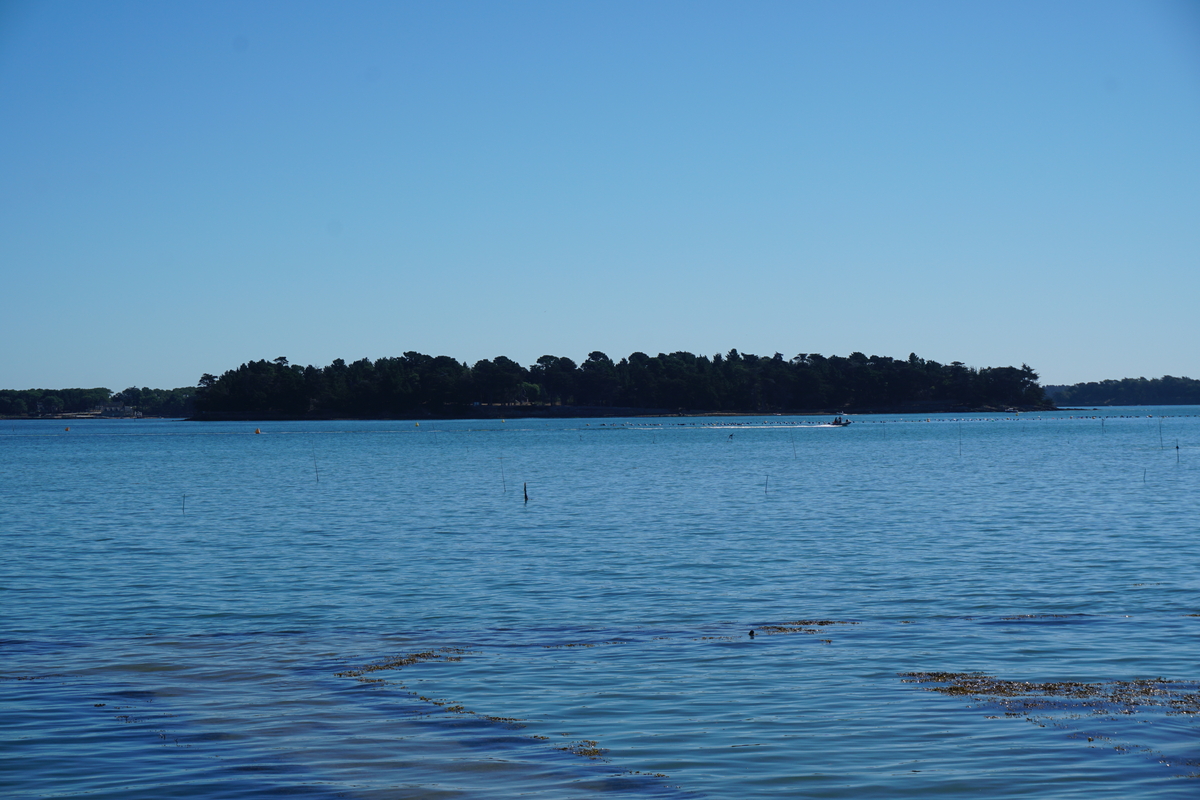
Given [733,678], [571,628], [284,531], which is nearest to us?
[733,678]

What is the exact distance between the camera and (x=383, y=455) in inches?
4481

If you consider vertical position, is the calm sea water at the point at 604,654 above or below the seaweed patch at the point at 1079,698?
below

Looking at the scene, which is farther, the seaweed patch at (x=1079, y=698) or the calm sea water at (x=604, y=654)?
the seaweed patch at (x=1079, y=698)

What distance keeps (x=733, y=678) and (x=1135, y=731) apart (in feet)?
18.4

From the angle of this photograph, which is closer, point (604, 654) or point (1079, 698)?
point (1079, 698)

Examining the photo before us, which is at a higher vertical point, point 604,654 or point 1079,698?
point 1079,698

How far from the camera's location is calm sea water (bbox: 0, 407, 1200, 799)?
12.1 m

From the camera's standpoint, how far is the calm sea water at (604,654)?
12141 mm

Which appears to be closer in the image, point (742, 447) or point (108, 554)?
point (108, 554)

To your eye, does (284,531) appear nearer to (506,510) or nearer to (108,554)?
(108,554)

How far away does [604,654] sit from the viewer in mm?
18172

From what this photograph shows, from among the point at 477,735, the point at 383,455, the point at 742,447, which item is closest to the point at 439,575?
the point at 477,735

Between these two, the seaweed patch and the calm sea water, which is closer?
the calm sea water

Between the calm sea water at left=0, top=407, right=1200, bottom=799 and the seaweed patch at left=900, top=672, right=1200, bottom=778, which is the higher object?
the seaweed patch at left=900, top=672, right=1200, bottom=778
